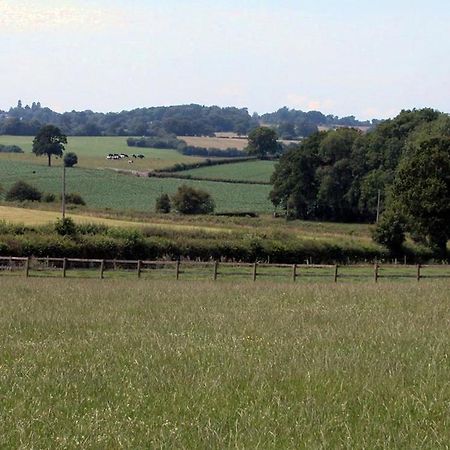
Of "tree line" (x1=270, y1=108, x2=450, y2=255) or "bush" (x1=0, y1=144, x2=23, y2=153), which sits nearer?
"tree line" (x1=270, y1=108, x2=450, y2=255)

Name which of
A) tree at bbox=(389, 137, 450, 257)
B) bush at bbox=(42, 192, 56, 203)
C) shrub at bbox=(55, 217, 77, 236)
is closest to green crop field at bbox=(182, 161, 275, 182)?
bush at bbox=(42, 192, 56, 203)

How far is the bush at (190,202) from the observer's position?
3868 inches

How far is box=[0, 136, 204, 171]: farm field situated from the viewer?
480 ft

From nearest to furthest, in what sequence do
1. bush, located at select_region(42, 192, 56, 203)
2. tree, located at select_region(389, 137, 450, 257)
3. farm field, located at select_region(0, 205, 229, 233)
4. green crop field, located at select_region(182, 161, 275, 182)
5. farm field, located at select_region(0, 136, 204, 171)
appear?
tree, located at select_region(389, 137, 450, 257) < farm field, located at select_region(0, 205, 229, 233) < bush, located at select_region(42, 192, 56, 203) < green crop field, located at select_region(182, 161, 275, 182) < farm field, located at select_region(0, 136, 204, 171)

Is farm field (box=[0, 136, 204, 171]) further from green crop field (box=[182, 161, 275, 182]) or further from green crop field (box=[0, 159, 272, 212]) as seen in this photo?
green crop field (box=[0, 159, 272, 212])

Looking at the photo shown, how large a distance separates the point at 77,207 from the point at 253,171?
61863 millimetres

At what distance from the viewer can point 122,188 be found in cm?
11781

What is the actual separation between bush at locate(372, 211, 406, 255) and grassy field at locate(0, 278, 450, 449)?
157 feet

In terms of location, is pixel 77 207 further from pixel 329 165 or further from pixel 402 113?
pixel 402 113

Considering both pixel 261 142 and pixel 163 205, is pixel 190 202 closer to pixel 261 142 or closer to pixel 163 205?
pixel 163 205

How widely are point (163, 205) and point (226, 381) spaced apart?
88572mm

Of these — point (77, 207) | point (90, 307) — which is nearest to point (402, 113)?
point (77, 207)

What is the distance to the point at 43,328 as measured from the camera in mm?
13641

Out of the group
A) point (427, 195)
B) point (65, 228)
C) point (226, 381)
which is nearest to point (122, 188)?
point (427, 195)
